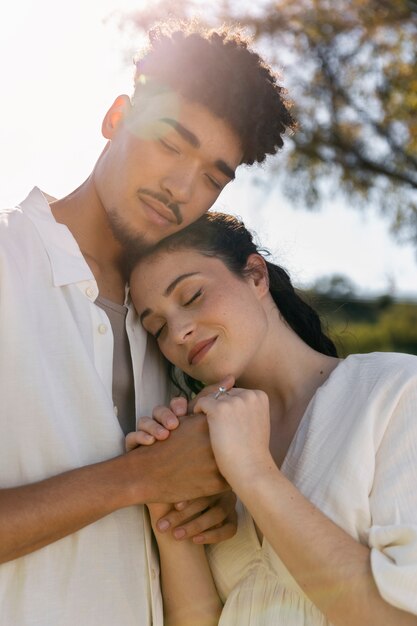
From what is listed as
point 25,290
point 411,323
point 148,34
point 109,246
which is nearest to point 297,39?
point 411,323

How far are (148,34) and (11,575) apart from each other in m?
1.94

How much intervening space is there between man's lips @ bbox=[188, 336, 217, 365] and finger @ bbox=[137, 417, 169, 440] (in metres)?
0.30

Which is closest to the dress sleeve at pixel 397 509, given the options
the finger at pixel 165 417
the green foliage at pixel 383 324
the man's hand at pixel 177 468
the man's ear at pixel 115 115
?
the man's hand at pixel 177 468

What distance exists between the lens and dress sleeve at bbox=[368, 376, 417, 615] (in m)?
2.22

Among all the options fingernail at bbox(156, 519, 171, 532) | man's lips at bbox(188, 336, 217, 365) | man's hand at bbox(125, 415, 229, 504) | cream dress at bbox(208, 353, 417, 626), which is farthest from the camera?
man's lips at bbox(188, 336, 217, 365)

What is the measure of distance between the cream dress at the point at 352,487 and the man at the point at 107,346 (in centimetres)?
26

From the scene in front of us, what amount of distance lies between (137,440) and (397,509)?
0.72 m

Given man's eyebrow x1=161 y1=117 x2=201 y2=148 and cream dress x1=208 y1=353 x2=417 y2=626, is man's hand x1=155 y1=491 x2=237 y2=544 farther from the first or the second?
man's eyebrow x1=161 y1=117 x2=201 y2=148

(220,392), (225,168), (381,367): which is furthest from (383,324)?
(220,392)

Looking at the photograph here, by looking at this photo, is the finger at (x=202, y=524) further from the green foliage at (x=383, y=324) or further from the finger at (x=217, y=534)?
the green foliage at (x=383, y=324)

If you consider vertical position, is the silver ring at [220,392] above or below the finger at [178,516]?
above

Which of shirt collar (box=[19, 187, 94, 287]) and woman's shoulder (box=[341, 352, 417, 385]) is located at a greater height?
shirt collar (box=[19, 187, 94, 287])

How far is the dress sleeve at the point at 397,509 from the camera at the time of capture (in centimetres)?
222

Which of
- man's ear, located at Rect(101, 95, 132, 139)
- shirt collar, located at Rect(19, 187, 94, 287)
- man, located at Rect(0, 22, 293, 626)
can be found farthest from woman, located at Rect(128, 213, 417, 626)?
man's ear, located at Rect(101, 95, 132, 139)
